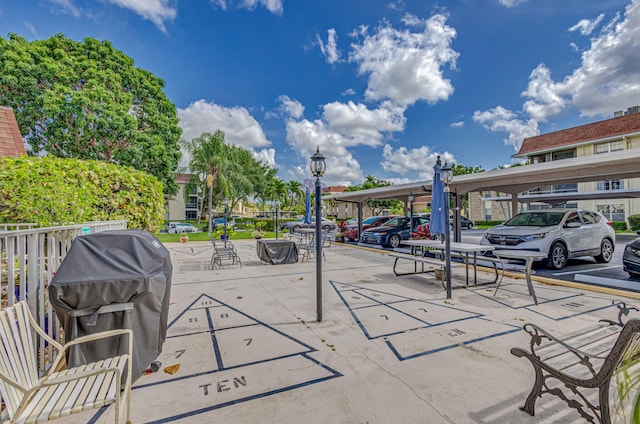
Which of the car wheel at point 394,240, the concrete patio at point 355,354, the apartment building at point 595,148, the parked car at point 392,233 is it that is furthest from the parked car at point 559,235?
the apartment building at point 595,148

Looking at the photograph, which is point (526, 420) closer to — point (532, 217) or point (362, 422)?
point (362, 422)

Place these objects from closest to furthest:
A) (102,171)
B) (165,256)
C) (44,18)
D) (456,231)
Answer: (165,256), (102,171), (456,231), (44,18)

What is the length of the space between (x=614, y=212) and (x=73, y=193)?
117ft

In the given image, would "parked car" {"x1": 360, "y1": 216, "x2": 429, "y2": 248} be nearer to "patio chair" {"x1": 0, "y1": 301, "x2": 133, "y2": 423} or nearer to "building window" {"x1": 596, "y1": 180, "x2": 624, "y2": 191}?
"patio chair" {"x1": 0, "y1": 301, "x2": 133, "y2": 423}

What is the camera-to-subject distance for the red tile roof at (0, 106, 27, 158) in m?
8.30

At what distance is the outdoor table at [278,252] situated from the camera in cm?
873

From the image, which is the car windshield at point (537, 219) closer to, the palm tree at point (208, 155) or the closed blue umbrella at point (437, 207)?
the closed blue umbrella at point (437, 207)

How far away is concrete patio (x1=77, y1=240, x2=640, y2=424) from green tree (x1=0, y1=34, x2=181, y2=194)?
14.5 m

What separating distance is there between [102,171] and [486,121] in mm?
20946

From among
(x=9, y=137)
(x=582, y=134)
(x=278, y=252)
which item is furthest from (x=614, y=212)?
(x=9, y=137)

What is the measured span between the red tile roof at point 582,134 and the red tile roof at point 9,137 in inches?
1441

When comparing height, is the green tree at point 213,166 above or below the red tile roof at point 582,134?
below

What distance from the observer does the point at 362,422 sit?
2.07 m

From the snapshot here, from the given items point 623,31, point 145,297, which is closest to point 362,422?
point 145,297
